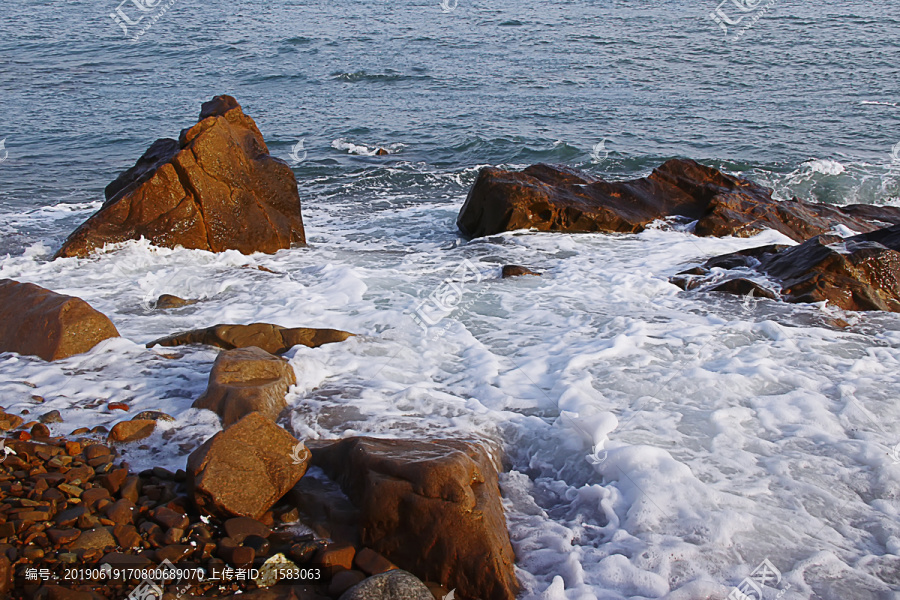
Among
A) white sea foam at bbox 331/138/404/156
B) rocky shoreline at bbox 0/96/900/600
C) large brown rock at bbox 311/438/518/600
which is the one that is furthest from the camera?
white sea foam at bbox 331/138/404/156

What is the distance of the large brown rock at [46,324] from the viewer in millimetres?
5445

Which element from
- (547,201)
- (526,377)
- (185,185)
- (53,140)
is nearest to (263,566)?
(526,377)

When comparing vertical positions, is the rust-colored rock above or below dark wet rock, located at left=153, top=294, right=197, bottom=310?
above

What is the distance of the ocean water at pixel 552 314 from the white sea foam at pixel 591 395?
0.08 ft

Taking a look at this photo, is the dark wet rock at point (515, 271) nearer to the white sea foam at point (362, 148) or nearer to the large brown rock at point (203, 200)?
the large brown rock at point (203, 200)

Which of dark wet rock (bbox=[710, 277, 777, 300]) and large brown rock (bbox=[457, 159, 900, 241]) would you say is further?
large brown rock (bbox=[457, 159, 900, 241])

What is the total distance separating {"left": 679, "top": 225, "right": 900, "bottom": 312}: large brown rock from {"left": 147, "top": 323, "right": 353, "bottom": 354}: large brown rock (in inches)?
167

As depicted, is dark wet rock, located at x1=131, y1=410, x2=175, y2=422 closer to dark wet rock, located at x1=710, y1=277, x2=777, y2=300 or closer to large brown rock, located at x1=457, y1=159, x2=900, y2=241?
dark wet rock, located at x1=710, y1=277, x2=777, y2=300

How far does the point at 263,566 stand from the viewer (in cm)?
334

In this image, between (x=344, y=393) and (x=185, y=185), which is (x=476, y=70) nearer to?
(x=185, y=185)

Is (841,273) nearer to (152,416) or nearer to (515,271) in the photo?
(515,271)

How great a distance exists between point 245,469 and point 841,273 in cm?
621

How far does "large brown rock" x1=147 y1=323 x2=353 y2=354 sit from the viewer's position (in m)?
5.83

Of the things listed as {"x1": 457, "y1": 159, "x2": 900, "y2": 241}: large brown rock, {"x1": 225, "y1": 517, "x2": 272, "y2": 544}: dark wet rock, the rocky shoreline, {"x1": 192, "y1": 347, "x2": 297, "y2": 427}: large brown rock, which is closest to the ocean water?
{"x1": 192, "y1": 347, "x2": 297, "y2": 427}: large brown rock
